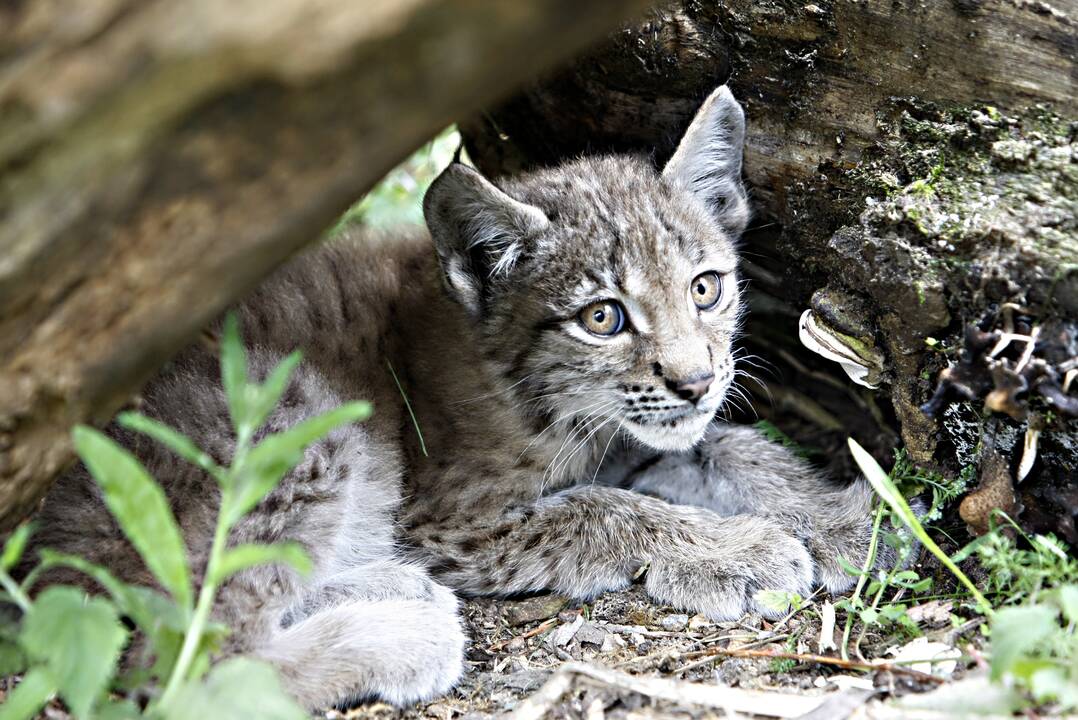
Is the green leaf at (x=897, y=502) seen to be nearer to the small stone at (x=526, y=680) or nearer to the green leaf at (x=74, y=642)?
the small stone at (x=526, y=680)

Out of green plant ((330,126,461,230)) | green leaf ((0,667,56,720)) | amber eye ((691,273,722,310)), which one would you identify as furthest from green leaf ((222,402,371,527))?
green plant ((330,126,461,230))

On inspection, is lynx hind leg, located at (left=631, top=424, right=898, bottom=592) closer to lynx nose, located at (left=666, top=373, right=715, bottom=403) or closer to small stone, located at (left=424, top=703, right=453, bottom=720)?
lynx nose, located at (left=666, top=373, right=715, bottom=403)

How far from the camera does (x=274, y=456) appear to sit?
2.03m

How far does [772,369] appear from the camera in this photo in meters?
4.61

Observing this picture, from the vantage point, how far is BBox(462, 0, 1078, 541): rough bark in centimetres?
278

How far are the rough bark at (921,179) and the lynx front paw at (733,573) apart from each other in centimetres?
58

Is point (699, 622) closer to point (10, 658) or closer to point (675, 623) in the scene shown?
point (675, 623)

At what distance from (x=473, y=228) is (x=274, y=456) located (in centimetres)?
159

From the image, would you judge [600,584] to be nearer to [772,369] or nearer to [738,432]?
[738,432]

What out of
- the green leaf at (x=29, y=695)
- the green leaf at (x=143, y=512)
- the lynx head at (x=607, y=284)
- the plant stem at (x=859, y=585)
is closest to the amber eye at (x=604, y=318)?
the lynx head at (x=607, y=284)

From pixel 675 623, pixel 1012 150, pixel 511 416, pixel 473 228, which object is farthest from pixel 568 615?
Result: pixel 1012 150

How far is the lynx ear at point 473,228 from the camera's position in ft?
10.8

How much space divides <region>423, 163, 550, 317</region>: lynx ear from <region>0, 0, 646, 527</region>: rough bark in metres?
1.36

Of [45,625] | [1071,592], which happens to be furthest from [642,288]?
[45,625]
